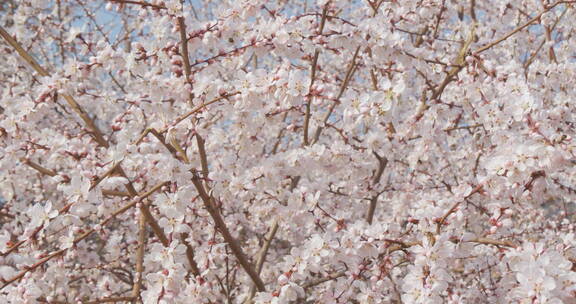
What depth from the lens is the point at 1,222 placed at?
7.12m

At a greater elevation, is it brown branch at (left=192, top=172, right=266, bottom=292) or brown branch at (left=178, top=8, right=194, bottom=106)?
brown branch at (left=178, top=8, right=194, bottom=106)

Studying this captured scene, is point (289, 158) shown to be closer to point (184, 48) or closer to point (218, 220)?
point (218, 220)

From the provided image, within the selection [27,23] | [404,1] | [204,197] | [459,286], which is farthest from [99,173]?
[27,23]

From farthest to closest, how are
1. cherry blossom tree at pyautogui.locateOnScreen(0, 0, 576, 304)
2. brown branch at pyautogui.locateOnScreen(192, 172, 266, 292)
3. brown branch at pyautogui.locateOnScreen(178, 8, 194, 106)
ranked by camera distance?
brown branch at pyautogui.locateOnScreen(178, 8, 194, 106) < brown branch at pyautogui.locateOnScreen(192, 172, 266, 292) < cherry blossom tree at pyautogui.locateOnScreen(0, 0, 576, 304)

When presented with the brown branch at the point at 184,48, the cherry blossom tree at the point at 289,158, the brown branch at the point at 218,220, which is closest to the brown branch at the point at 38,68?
the cherry blossom tree at the point at 289,158

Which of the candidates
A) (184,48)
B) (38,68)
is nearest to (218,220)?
(184,48)

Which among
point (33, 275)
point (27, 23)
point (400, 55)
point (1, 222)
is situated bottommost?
point (33, 275)

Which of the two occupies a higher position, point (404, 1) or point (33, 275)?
point (404, 1)

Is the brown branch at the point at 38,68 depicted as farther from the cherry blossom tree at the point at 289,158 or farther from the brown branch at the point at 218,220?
the brown branch at the point at 218,220

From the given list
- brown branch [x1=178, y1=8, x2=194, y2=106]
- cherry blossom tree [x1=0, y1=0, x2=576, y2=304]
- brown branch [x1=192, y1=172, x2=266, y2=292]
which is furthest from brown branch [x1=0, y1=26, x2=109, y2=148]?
brown branch [x1=192, y1=172, x2=266, y2=292]

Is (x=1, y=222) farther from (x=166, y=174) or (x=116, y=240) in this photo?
(x=166, y=174)

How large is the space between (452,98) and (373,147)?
4.18 feet

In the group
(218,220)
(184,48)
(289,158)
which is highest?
(184,48)

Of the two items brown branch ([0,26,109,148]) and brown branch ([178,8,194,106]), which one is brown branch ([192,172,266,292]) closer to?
brown branch ([178,8,194,106])
